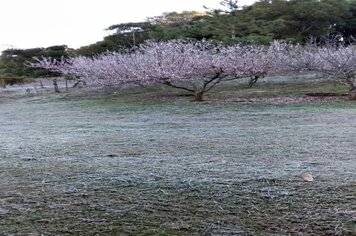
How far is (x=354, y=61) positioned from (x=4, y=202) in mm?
11133

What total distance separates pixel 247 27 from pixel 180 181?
718 inches

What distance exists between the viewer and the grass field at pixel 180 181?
98.3 inches

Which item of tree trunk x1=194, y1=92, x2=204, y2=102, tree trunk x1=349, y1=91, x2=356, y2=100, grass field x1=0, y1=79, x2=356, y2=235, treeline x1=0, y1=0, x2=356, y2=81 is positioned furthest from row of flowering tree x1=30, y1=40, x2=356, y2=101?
grass field x1=0, y1=79, x2=356, y2=235

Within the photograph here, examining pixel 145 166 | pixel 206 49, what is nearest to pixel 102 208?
pixel 145 166

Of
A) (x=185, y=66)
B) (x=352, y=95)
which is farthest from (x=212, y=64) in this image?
(x=352, y=95)

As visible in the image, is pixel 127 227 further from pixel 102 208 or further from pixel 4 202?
pixel 4 202

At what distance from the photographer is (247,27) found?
20.8m

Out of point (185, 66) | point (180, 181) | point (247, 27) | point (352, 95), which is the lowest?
point (352, 95)

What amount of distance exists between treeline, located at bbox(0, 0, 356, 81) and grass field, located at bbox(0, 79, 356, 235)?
12726mm

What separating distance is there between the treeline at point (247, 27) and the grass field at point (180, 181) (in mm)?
12726

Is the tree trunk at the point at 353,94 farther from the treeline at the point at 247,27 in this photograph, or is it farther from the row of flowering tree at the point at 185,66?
the treeline at the point at 247,27

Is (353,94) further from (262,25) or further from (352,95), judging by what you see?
(262,25)

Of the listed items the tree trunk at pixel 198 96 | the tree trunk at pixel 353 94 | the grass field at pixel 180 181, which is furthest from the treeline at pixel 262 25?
the grass field at pixel 180 181

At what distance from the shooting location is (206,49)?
16.1 meters
